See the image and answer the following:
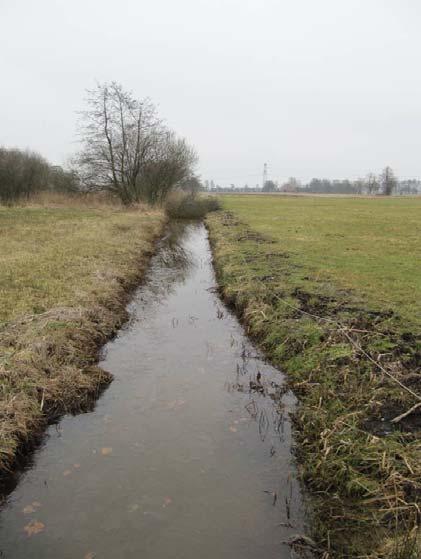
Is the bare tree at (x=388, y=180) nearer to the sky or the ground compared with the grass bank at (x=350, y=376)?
nearer to the sky

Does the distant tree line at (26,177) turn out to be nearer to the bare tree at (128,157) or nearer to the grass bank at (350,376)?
the bare tree at (128,157)

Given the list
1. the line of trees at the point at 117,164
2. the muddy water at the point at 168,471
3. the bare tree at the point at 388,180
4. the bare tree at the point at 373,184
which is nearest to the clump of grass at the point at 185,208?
the line of trees at the point at 117,164

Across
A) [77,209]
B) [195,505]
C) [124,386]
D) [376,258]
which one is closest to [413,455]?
[195,505]

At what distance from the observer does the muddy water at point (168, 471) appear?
12.9 feet

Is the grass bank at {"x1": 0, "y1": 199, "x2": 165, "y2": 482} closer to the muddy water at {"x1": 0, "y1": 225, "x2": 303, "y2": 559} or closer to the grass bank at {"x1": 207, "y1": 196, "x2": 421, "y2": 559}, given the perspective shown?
the muddy water at {"x1": 0, "y1": 225, "x2": 303, "y2": 559}

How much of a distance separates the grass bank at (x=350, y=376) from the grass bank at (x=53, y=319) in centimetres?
339

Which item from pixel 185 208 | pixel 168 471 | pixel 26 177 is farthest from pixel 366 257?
pixel 26 177

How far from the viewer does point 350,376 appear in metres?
6.29

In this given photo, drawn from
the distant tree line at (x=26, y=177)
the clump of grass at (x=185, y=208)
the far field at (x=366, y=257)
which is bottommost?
the far field at (x=366, y=257)

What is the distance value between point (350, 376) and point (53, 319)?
5.80m

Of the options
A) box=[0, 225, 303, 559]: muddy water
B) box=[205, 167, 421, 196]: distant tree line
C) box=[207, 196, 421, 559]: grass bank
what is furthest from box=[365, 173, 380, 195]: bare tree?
box=[0, 225, 303, 559]: muddy water

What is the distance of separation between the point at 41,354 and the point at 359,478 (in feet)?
17.0

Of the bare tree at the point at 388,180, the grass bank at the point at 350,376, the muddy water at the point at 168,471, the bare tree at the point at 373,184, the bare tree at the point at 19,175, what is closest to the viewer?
the muddy water at the point at 168,471

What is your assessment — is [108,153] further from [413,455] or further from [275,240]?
[413,455]
